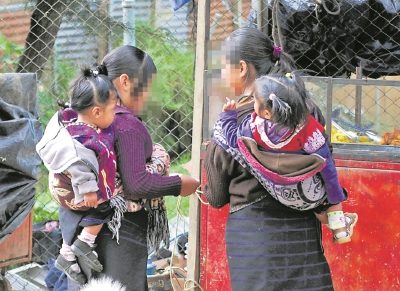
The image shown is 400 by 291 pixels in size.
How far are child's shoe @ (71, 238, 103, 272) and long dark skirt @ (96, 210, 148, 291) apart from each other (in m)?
0.05

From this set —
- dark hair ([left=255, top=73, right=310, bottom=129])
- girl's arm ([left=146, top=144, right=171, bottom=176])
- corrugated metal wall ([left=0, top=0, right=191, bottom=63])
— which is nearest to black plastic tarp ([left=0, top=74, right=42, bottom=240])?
girl's arm ([left=146, top=144, right=171, bottom=176])

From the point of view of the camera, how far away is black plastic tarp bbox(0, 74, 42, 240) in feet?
15.6

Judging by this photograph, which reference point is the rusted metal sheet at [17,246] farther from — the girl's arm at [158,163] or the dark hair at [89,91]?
the dark hair at [89,91]

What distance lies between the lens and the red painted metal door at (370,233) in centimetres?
434

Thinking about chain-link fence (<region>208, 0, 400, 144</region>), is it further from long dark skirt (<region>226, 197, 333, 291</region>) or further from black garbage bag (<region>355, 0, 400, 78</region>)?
long dark skirt (<region>226, 197, 333, 291</region>)

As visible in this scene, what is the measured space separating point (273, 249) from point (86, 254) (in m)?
0.85

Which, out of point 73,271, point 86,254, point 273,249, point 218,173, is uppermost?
point 218,173

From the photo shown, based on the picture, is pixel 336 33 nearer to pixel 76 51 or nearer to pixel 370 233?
pixel 370 233

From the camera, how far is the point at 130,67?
11.1 feet

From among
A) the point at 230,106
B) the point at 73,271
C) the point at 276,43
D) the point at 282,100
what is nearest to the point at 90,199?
the point at 73,271

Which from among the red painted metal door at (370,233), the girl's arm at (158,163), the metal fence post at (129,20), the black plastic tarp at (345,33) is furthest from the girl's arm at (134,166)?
the metal fence post at (129,20)

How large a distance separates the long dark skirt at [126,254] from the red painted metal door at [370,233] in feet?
4.74

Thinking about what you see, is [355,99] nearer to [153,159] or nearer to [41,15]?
[153,159]

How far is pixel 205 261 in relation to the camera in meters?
4.61
